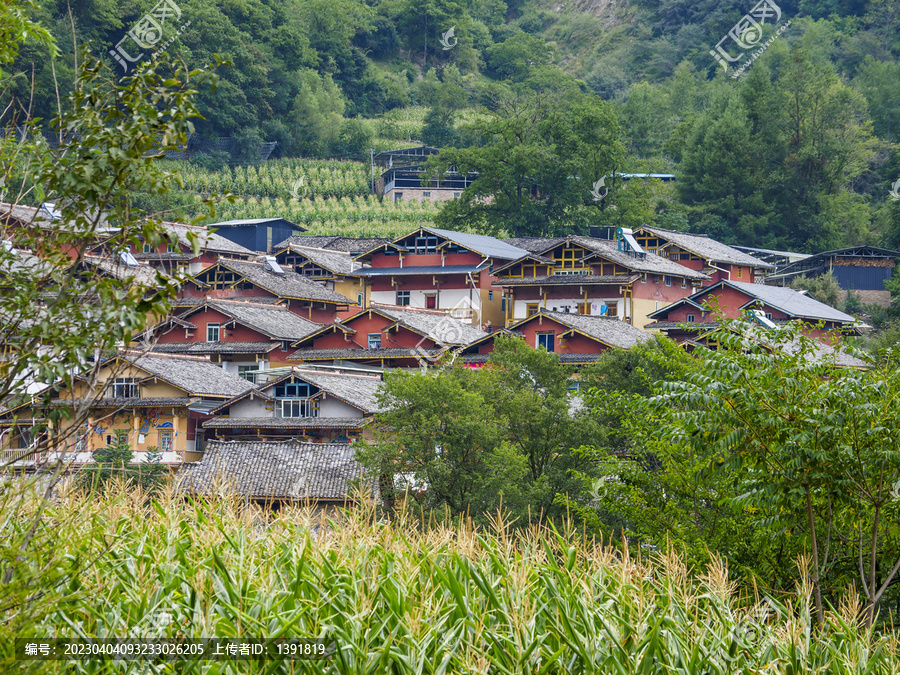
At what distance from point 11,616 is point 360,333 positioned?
36.6m

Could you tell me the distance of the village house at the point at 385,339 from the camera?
39000 mm

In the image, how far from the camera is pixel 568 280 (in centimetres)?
4559

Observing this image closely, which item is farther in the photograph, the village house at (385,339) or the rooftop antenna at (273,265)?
the rooftop antenna at (273,265)

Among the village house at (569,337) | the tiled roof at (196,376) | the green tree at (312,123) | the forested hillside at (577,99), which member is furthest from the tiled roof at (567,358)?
the green tree at (312,123)

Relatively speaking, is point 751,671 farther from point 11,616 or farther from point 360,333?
point 360,333

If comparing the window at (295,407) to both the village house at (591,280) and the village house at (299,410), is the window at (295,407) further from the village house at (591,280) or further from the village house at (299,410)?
the village house at (591,280)

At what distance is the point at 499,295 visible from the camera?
48.7 meters

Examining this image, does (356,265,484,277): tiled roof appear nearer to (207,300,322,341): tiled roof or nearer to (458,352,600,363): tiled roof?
(207,300,322,341): tiled roof

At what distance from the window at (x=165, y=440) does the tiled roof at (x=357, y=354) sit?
23.8ft

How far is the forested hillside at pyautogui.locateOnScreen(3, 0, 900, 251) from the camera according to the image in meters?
60.6

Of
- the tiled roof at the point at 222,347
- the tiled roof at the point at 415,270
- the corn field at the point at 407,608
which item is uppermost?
the tiled roof at the point at 415,270

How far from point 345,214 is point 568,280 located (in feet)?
97.2

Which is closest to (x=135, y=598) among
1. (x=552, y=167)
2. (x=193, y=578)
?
(x=193, y=578)

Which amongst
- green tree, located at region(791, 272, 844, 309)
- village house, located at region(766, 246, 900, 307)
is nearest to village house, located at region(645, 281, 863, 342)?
green tree, located at region(791, 272, 844, 309)
